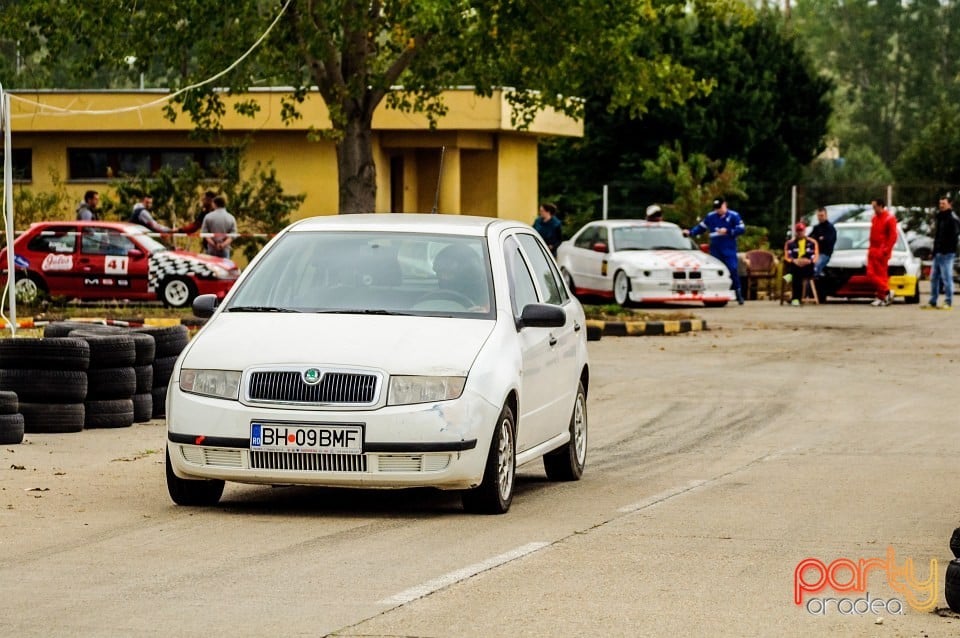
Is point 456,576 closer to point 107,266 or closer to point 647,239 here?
point 107,266

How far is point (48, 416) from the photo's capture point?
1357cm

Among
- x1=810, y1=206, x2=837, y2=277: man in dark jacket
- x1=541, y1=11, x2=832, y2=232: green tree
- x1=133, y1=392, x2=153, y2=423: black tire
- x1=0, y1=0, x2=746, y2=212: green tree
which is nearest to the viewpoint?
x1=133, y1=392, x2=153, y2=423: black tire

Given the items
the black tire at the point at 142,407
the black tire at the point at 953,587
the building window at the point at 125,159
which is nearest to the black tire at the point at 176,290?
the building window at the point at 125,159

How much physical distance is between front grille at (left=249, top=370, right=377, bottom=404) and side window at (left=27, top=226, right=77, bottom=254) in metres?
21.8

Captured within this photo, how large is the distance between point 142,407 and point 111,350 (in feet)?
2.92

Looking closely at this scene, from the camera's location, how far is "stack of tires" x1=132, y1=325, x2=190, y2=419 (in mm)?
14711

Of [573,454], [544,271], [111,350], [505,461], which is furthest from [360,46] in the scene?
[505,461]

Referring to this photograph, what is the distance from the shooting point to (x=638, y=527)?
9383 millimetres

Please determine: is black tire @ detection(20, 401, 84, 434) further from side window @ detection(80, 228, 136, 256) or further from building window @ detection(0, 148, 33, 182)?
building window @ detection(0, 148, 33, 182)

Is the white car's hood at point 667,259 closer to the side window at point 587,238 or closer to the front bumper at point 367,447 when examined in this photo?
the side window at point 587,238

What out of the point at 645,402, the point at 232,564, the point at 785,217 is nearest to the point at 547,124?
the point at 785,217

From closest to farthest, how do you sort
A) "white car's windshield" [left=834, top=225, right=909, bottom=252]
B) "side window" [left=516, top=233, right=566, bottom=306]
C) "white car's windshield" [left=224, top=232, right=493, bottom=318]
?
"white car's windshield" [left=224, top=232, right=493, bottom=318] → "side window" [left=516, top=233, right=566, bottom=306] → "white car's windshield" [left=834, top=225, right=909, bottom=252]

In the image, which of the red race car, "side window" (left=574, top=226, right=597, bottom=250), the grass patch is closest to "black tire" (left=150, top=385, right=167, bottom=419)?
the grass patch

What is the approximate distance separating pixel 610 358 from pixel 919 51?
311ft
